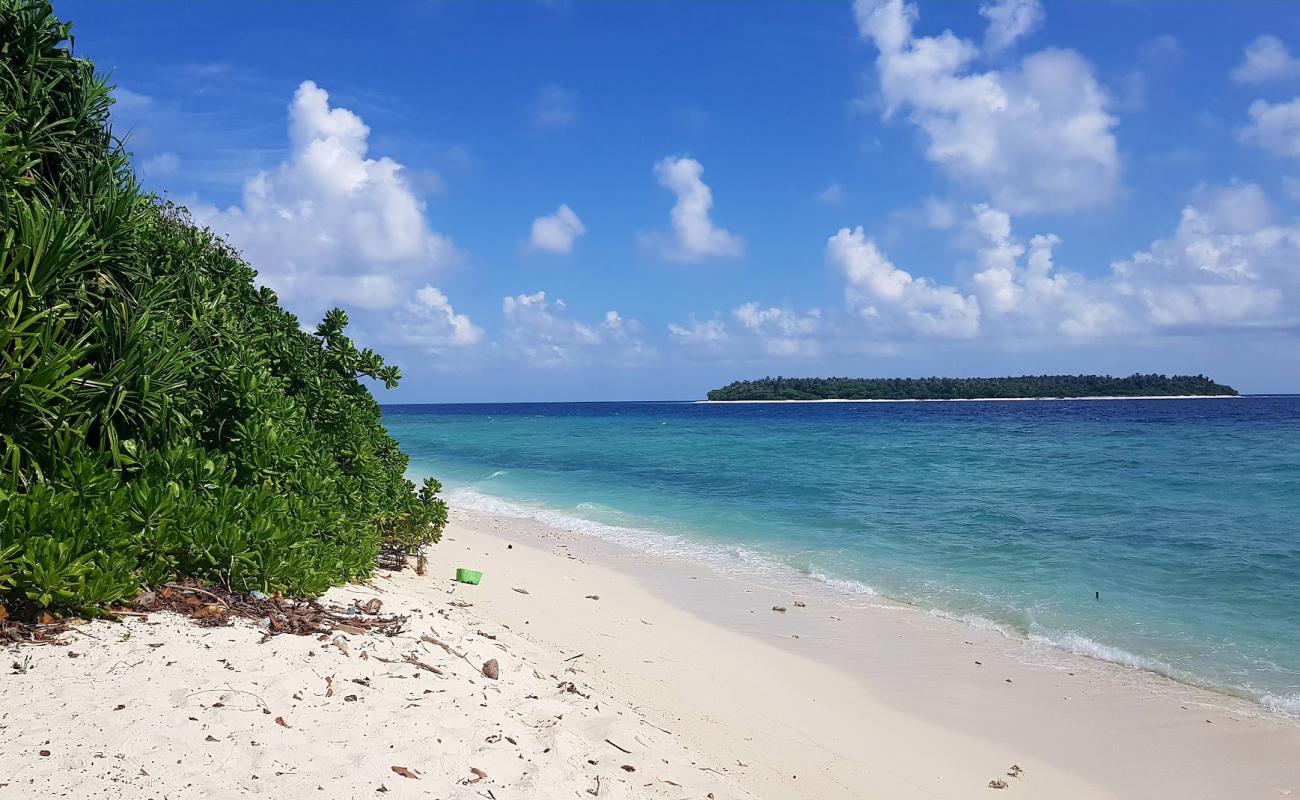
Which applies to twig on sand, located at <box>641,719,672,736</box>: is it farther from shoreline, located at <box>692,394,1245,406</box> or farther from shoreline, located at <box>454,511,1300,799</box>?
shoreline, located at <box>692,394,1245,406</box>

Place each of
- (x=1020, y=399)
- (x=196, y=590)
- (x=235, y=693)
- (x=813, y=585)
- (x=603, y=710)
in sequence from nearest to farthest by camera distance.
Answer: (x=235, y=693) < (x=196, y=590) < (x=603, y=710) < (x=813, y=585) < (x=1020, y=399)

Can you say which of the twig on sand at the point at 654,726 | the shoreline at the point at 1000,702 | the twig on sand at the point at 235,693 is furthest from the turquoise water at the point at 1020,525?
the twig on sand at the point at 235,693

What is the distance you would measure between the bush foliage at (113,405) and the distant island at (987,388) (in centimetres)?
12371

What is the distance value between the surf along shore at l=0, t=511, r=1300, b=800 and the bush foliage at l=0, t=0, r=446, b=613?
1.75 feet

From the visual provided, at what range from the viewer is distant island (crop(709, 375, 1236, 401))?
113812 mm

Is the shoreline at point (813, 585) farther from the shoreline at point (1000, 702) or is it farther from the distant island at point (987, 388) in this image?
the distant island at point (987, 388)

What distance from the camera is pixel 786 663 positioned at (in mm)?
7691

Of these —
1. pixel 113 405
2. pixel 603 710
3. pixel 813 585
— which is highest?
pixel 113 405

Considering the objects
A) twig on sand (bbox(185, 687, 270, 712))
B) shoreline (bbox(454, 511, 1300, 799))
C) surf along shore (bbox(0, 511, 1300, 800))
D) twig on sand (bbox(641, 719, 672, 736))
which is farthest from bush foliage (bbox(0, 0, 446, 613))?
shoreline (bbox(454, 511, 1300, 799))

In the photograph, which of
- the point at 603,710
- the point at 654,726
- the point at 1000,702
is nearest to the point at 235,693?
Result: the point at 603,710

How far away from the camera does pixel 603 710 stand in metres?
5.15

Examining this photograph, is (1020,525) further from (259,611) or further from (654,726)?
(259,611)

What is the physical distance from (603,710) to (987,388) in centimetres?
12589

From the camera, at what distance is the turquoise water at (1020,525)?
9141mm
